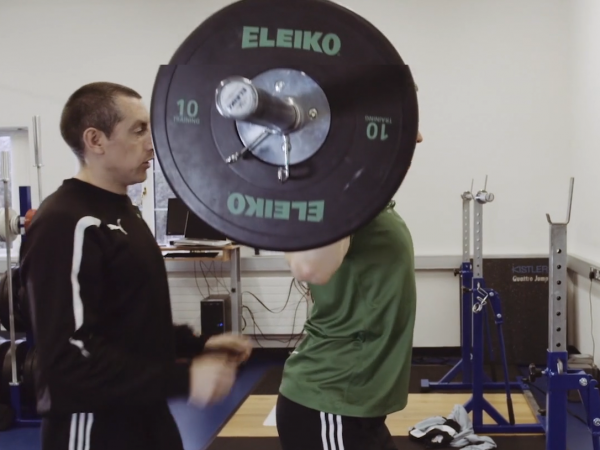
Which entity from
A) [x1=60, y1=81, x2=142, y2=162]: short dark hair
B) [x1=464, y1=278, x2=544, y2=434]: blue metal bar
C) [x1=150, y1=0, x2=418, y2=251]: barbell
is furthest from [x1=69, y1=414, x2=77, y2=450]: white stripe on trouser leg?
[x1=464, y1=278, x2=544, y2=434]: blue metal bar

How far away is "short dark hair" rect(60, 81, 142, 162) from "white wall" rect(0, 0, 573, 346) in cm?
334

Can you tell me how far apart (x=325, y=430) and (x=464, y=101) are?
3.73 m

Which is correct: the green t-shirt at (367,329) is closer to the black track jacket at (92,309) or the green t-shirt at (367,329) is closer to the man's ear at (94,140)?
the black track jacket at (92,309)

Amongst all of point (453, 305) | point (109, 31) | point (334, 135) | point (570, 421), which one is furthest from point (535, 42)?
point (334, 135)

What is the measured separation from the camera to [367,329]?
1.30 m

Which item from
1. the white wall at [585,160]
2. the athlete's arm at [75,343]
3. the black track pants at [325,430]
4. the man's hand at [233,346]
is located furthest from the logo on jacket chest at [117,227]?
the white wall at [585,160]

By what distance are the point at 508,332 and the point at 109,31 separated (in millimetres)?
3825

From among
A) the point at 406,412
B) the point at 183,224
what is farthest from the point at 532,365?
the point at 183,224

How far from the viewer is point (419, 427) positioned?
3.07m

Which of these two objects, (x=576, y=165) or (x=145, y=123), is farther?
(x=576, y=165)

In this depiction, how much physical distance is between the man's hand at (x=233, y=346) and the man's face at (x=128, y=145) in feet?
1.35

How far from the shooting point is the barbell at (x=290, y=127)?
26.1 inches

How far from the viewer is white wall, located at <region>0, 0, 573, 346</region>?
448 centimetres

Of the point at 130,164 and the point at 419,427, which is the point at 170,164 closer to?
the point at 130,164
